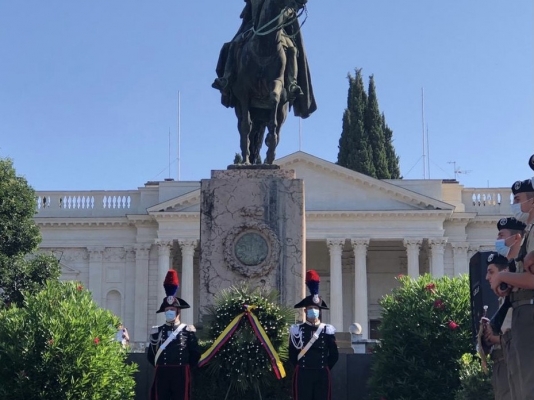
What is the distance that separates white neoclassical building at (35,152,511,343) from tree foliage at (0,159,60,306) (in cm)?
2472

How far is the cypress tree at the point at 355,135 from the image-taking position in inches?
2554

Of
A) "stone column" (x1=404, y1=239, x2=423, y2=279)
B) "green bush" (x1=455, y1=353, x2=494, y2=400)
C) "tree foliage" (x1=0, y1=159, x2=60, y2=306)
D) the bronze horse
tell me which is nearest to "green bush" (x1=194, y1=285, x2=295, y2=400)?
"green bush" (x1=455, y1=353, x2=494, y2=400)

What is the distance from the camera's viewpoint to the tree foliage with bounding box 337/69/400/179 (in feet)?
214

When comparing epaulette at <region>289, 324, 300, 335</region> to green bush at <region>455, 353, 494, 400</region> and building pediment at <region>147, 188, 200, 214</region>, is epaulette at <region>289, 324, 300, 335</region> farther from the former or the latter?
building pediment at <region>147, 188, 200, 214</region>

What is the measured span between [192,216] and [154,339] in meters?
44.4

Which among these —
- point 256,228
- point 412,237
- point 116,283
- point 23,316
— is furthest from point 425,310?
point 116,283

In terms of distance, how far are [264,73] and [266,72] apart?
32 mm

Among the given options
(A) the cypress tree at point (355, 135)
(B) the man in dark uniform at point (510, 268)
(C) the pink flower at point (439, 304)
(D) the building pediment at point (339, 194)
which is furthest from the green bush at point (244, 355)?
(A) the cypress tree at point (355, 135)

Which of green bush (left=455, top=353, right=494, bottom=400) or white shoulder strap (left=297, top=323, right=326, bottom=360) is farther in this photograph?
green bush (left=455, top=353, right=494, bottom=400)

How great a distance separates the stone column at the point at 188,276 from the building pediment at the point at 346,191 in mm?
7788

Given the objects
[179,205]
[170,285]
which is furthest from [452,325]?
[179,205]

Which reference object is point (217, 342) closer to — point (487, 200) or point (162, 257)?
point (162, 257)

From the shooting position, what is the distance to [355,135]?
66312 mm

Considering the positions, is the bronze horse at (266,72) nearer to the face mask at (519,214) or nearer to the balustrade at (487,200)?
the face mask at (519,214)
